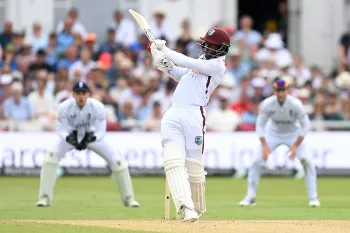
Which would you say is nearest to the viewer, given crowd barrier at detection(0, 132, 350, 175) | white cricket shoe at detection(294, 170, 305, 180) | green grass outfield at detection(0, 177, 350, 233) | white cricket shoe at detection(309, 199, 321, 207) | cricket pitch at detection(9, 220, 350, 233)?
cricket pitch at detection(9, 220, 350, 233)

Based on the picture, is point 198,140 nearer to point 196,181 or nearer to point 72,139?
point 196,181

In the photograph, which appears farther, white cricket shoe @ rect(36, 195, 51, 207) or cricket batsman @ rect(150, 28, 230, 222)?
white cricket shoe @ rect(36, 195, 51, 207)

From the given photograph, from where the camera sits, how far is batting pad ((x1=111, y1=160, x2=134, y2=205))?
586 inches

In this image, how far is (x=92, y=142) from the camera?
14805mm

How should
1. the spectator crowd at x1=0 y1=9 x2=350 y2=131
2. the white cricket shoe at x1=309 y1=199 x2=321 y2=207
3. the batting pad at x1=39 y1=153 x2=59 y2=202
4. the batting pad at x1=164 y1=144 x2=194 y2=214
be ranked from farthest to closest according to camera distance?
the spectator crowd at x1=0 y1=9 x2=350 y2=131 < the white cricket shoe at x1=309 y1=199 x2=321 y2=207 < the batting pad at x1=39 y1=153 x2=59 y2=202 < the batting pad at x1=164 y1=144 x2=194 y2=214

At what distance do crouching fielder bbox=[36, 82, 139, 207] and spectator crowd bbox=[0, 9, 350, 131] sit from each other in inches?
264

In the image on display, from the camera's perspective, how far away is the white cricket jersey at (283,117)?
15.4 m

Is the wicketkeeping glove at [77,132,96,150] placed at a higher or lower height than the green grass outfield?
higher

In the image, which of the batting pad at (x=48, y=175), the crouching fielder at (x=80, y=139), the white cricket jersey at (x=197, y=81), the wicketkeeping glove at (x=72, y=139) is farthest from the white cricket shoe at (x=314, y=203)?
the white cricket jersey at (x=197, y=81)

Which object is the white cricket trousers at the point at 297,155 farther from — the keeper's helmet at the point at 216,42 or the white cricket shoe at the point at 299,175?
the white cricket shoe at the point at 299,175

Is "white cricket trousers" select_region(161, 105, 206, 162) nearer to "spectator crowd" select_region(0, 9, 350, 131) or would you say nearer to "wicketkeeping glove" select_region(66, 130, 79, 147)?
"wicketkeeping glove" select_region(66, 130, 79, 147)

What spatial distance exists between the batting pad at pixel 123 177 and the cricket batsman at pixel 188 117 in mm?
3529

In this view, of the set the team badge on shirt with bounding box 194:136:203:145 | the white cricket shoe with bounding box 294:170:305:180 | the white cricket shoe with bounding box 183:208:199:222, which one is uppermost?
the team badge on shirt with bounding box 194:136:203:145

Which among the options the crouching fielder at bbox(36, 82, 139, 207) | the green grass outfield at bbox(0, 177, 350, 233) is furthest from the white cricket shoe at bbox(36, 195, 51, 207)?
the green grass outfield at bbox(0, 177, 350, 233)
